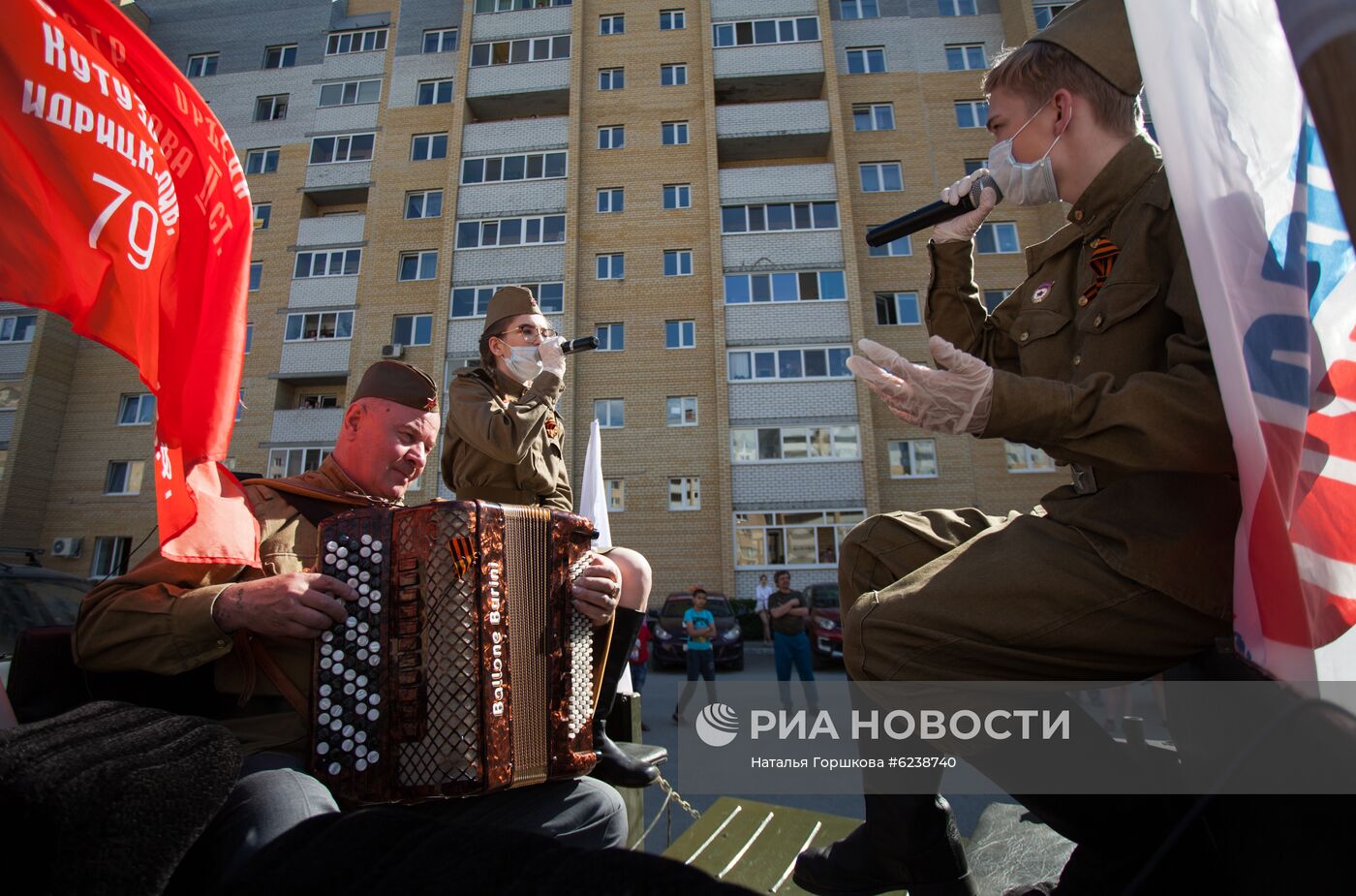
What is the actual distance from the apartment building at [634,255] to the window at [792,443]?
69 millimetres

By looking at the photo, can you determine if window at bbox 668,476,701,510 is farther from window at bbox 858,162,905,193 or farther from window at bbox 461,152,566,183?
window at bbox 858,162,905,193

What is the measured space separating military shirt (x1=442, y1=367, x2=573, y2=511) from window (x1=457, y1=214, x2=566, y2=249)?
804 inches

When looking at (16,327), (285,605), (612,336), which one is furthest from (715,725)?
(16,327)

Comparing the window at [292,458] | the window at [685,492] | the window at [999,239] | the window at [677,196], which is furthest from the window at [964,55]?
the window at [292,458]

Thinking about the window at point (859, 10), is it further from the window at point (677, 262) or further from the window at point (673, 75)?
the window at point (677, 262)

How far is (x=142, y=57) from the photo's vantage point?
7.23 ft

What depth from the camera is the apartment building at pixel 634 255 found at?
→ 822 inches

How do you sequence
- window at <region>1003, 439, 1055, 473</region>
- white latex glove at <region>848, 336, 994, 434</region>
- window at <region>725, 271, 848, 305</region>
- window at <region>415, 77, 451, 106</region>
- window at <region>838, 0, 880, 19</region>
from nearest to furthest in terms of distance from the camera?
white latex glove at <region>848, 336, 994, 434</region> < window at <region>1003, 439, 1055, 473</region> < window at <region>725, 271, 848, 305</region> < window at <region>838, 0, 880, 19</region> < window at <region>415, 77, 451, 106</region>

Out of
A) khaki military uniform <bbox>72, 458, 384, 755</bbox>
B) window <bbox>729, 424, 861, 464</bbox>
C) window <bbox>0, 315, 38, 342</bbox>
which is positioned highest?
window <bbox>0, 315, 38, 342</bbox>

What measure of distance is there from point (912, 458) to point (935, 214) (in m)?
19.9

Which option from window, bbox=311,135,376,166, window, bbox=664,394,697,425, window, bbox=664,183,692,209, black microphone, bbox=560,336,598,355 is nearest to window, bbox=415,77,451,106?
window, bbox=311,135,376,166

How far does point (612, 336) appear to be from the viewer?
2216 centimetres

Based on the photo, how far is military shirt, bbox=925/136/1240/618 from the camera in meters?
Answer: 1.32

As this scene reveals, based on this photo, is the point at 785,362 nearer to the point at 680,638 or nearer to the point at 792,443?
the point at 792,443
